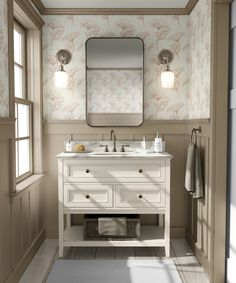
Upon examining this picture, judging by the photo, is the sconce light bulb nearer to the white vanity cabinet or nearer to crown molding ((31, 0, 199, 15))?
crown molding ((31, 0, 199, 15))

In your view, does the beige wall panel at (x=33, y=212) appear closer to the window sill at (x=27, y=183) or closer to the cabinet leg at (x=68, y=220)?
the window sill at (x=27, y=183)

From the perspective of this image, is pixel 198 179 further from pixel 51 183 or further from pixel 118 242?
pixel 51 183

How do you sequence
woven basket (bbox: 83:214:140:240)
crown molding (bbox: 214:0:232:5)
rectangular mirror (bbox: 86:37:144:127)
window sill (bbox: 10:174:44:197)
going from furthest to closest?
rectangular mirror (bbox: 86:37:144:127), woven basket (bbox: 83:214:140:240), window sill (bbox: 10:174:44:197), crown molding (bbox: 214:0:232:5)

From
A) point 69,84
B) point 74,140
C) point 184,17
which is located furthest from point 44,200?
point 184,17

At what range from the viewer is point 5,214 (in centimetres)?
264

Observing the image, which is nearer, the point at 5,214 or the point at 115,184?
the point at 5,214

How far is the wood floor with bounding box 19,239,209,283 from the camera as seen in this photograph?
3.09 m

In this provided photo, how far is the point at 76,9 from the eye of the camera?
3.92 metres

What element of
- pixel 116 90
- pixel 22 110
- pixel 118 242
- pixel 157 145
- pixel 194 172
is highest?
pixel 116 90

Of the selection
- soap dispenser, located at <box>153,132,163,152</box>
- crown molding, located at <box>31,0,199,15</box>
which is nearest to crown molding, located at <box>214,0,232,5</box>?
crown molding, located at <box>31,0,199,15</box>

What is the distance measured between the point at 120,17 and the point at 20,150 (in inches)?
68.3

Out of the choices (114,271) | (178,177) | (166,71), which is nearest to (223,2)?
(166,71)

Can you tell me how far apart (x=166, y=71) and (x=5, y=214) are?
218 cm

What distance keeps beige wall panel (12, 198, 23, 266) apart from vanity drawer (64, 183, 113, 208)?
531mm
